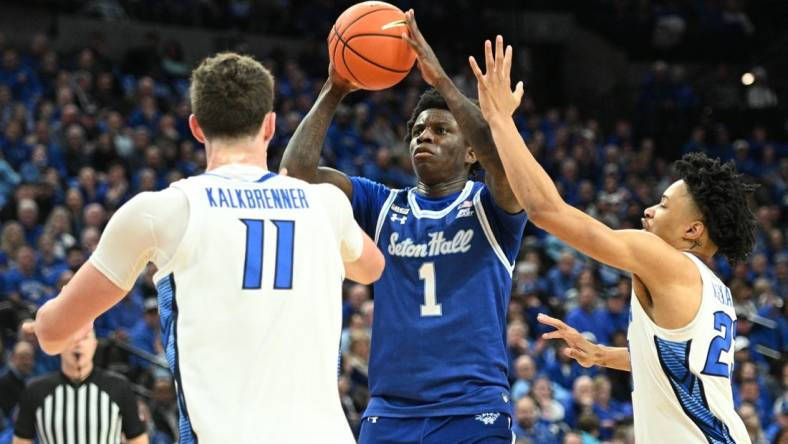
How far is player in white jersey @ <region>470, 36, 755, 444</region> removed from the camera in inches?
176

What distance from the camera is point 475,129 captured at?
16.4 feet

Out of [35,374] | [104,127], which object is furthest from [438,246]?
[104,127]

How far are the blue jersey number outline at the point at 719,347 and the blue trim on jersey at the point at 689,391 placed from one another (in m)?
0.08

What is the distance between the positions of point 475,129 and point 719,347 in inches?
54.3

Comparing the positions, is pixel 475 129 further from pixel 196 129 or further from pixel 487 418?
pixel 196 129

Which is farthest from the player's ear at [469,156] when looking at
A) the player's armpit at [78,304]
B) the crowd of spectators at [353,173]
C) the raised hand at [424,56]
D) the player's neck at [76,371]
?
the crowd of spectators at [353,173]

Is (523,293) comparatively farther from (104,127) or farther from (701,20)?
(701,20)

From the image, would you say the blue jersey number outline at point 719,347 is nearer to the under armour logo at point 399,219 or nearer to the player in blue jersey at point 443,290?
the player in blue jersey at point 443,290

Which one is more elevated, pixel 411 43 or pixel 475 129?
pixel 411 43

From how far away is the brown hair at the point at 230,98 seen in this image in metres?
3.48

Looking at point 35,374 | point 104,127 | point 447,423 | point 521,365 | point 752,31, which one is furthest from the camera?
point 752,31

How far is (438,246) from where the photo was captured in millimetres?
5152

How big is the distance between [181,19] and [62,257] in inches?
361

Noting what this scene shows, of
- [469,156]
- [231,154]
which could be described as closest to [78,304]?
[231,154]
